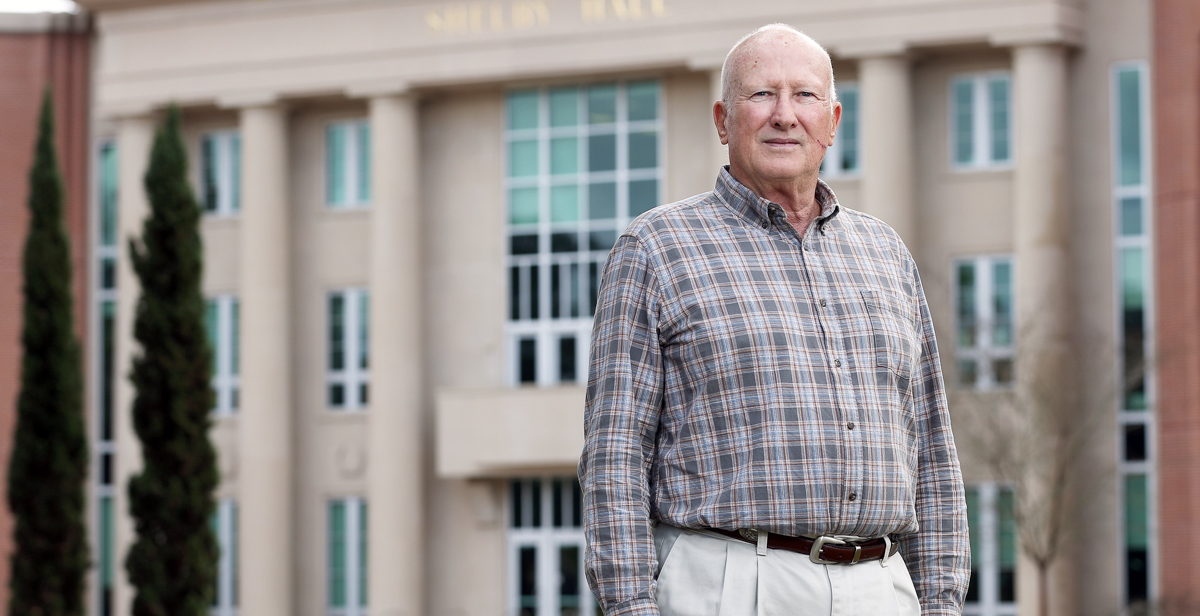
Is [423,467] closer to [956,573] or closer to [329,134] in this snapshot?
[329,134]

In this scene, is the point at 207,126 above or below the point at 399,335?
above

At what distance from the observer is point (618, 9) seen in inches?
1262

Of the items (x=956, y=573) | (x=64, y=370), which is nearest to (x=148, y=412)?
(x=64, y=370)

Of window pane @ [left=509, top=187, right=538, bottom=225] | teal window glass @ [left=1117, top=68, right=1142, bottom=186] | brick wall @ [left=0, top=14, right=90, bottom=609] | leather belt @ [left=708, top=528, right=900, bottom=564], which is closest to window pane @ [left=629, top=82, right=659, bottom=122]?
window pane @ [left=509, top=187, right=538, bottom=225]

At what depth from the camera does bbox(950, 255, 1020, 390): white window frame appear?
29234mm

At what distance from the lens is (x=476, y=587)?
109 feet

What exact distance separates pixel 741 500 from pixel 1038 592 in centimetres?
2627

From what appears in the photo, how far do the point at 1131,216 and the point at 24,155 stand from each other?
20243 mm

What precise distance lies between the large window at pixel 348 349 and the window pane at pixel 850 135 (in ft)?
30.0

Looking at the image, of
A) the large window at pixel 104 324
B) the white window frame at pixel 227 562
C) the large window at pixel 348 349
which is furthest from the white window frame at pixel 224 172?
the white window frame at pixel 227 562

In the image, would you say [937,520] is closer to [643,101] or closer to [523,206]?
[643,101]

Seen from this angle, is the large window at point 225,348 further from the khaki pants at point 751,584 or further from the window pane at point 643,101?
the khaki pants at point 751,584

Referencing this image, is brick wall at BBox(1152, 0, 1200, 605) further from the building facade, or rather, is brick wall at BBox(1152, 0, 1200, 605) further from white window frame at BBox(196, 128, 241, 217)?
white window frame at BBox(196, 128, 241, 217)

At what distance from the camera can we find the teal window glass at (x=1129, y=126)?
3036cm
